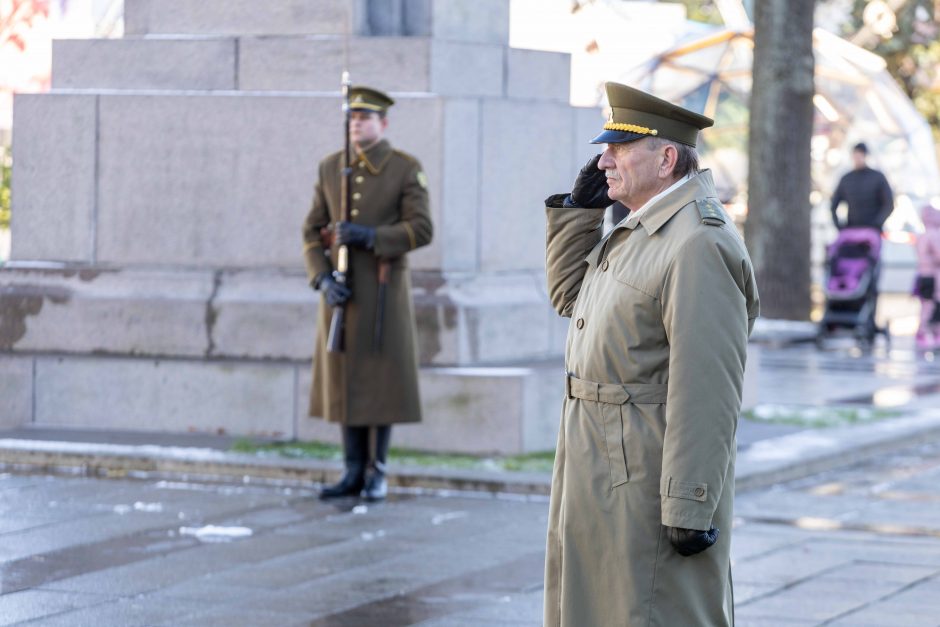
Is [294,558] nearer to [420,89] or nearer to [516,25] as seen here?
[420,89]

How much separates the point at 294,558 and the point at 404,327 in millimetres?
1936

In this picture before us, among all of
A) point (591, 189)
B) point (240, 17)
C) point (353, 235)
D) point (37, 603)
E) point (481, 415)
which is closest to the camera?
point (591, 189)

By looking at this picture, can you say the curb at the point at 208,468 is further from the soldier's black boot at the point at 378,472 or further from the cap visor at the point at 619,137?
the cap visor at the point at 619,137

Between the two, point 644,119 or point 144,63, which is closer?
point 644,119

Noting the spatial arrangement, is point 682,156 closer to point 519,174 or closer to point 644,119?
point 644,119

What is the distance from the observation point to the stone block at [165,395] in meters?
10.7

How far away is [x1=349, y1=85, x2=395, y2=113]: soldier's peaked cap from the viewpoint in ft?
29.7

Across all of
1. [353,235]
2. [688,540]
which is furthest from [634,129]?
[353,235]

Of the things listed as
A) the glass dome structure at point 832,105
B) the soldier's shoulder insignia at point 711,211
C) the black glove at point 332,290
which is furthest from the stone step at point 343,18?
the glass dome structure at point 832,105

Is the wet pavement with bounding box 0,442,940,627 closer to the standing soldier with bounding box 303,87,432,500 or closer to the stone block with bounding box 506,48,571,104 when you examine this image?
the standing soldier with bounding box 303,87,432,500

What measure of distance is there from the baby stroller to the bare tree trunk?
1075 millimetres

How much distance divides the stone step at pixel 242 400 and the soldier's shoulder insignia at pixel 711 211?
5.72 meters

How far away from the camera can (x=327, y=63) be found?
11.1 metres

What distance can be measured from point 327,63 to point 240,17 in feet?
2.31
